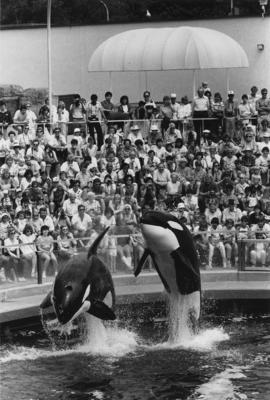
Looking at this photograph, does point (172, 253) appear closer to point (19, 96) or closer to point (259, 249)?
point (259, 249)

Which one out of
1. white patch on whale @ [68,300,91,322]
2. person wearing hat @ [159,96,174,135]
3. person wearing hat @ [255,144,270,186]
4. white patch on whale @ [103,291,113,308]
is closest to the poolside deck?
white patch on whale @ [103,291,113,308]

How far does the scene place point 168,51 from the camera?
36594mm

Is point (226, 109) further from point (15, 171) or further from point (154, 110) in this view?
point (15, 171)

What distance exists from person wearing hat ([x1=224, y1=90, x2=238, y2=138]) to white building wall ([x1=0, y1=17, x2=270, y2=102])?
11.3ft

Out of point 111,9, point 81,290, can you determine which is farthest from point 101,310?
point 111,9

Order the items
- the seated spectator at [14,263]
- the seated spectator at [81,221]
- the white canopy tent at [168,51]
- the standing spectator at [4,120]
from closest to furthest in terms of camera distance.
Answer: the seated spectator at [14,263]
the seated spectator at [81,221]
the standing spectator at [4,120]
the white canopy tent at [168,51]

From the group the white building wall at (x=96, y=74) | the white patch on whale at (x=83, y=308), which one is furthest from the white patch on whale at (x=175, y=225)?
the white building wall at (x=96, y=74)

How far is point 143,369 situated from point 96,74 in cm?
1940

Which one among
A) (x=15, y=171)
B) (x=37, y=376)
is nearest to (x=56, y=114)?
(x=15, y=171)

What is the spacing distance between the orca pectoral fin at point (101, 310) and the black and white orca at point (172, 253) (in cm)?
124

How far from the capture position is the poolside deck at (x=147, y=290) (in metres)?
24.3

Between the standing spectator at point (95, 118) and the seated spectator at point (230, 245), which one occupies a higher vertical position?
the standing spectator at point (95, 118)

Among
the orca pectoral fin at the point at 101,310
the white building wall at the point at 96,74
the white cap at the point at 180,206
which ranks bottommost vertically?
the orca pectoral fin at the point at 101,310

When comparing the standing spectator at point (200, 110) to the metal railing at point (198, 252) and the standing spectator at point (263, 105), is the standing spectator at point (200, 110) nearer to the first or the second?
the standing spectator at point (263, 105)
